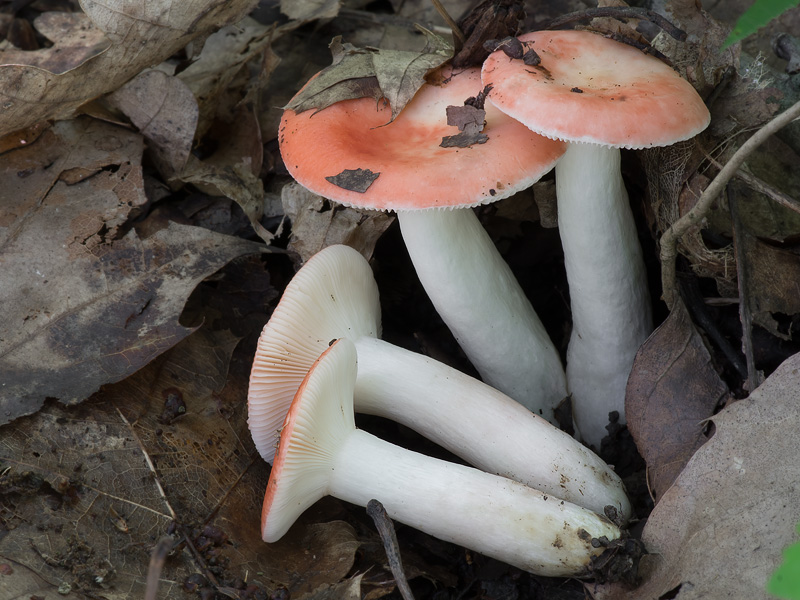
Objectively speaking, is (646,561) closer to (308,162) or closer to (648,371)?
(648,371)

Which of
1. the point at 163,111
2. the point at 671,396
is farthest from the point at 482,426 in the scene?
the point at 163,111

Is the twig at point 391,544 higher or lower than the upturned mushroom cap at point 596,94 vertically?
lower

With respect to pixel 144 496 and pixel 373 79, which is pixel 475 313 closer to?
pixel 373 79

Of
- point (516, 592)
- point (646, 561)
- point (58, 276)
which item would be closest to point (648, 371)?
point (646, 561)

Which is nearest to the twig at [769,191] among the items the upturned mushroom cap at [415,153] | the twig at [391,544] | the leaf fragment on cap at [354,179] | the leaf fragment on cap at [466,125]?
the upturned mushroom cap at [415,153]

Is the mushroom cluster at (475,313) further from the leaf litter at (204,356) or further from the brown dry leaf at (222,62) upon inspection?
the brown dry leaf at (222,62)

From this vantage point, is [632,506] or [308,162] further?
[632,506]
